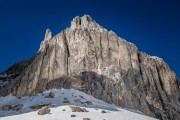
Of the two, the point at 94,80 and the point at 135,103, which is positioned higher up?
the point at 94,80

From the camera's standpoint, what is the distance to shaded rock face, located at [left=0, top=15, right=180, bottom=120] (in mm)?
72312

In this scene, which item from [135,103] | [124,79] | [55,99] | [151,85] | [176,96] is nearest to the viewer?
[55,99]

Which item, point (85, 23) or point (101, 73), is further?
point (85, 23)

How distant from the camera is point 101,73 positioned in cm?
7612

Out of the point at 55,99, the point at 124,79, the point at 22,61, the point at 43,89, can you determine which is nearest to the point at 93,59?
the point at 124,79

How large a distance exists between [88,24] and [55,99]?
40848mm

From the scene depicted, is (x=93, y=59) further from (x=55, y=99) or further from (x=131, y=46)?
(x=55, y=99)

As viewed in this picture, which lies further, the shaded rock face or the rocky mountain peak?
the rocky mountain peak

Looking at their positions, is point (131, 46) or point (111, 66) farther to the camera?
point (131, 46)

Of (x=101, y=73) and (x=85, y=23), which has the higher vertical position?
(x=85, y=23)

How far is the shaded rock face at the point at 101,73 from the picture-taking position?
237 feet

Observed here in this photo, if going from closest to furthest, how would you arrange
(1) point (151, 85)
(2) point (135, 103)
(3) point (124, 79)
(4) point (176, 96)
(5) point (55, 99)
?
(5) point (55, 99)
(2) point (135, 103)
(3) point (124, 79)
(1) point (151, 85)
(4) point (176, 96)

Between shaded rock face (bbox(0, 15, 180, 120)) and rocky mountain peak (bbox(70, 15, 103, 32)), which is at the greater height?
→ rocky mountain peak (bbox(70, 15, 103, 32))

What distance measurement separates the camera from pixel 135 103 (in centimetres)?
7119
